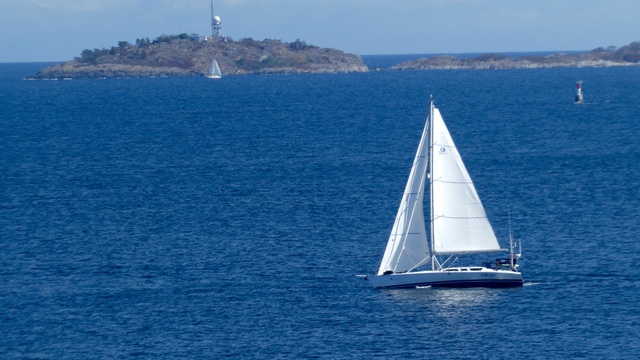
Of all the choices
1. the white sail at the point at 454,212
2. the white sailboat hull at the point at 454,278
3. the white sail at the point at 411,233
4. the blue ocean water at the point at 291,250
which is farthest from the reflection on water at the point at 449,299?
the white sail at the point at 454,212

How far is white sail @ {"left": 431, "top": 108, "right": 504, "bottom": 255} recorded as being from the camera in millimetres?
67625

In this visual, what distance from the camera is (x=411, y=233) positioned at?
222 feet

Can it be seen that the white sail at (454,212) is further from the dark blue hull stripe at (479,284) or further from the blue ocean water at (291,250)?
the blue ocean water at (291,250)

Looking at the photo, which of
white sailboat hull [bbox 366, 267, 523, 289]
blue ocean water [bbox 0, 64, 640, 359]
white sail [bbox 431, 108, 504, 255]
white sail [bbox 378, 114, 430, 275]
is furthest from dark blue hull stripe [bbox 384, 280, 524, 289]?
white sail [bbox 431, 108, 504, 255]

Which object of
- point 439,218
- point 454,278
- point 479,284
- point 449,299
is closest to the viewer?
point 449,299

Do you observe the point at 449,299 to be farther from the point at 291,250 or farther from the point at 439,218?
the point at 291,250

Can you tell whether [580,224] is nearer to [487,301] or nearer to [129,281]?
[487,301]

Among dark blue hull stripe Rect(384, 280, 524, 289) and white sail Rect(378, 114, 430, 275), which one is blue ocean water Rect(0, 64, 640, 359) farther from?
white sail Rect(378, 114, 430, 275)

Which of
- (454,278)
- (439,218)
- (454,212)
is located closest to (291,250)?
(439,218)

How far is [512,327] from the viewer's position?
195ft

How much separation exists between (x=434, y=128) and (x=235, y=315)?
1647 centimetres

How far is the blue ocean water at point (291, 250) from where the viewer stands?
192 feet

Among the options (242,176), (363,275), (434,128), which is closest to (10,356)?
(363,275)

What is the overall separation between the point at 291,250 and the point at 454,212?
1339 centimetres
